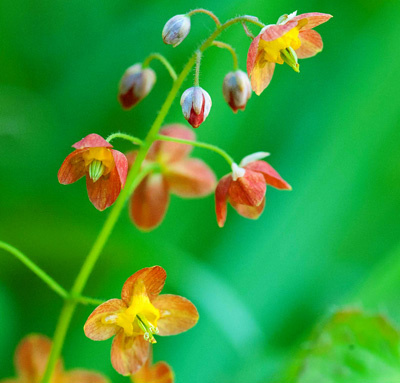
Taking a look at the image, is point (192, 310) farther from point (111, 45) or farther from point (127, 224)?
point (111, 45)

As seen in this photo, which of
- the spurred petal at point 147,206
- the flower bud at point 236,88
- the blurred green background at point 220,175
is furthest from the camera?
the blurred green background at point 220,175

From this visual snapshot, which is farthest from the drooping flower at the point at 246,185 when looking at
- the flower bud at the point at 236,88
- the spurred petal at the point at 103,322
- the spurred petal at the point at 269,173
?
the spurred petal at the point at 103,322

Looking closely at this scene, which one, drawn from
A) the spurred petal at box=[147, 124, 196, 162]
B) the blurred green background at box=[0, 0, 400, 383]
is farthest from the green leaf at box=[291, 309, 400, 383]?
the spurred petal at box=[147, 124, 196, 162]

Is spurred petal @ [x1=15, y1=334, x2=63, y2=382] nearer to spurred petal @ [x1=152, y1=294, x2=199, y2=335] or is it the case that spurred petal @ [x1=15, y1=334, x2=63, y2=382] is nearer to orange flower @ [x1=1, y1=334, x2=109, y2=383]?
orange flower @ [x1=1, y1=334, x2=109, y2=383]

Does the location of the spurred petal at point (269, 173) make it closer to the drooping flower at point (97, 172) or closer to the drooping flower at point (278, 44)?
the drooping flower at point (278, 44)

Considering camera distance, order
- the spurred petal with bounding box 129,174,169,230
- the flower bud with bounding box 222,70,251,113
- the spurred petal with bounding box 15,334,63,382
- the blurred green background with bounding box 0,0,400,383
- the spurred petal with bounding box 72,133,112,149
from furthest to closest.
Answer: the blurred green background with bounding box 0,0,400,383, the spurred petal with bounding box 129,174,169,230, the spurred petal with bounding box 15,334,63,382, the flower bud with bounding box 222,70,251,113, the spurred petal with bounding box 72,133,112,149

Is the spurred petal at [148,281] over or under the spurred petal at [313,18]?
under

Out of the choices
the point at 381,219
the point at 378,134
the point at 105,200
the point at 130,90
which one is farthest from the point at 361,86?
the point at 105,200

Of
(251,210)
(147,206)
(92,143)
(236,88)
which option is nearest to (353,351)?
(251,210)
